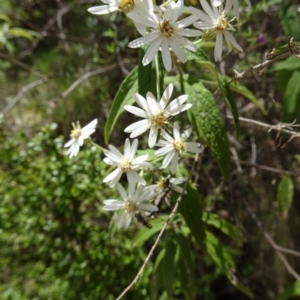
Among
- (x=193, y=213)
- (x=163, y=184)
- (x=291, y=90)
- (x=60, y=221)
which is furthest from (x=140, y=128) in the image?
(x=60, y=221)

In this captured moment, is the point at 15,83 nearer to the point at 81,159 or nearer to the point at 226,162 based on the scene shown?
the point at 81,159

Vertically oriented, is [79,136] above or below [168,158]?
above

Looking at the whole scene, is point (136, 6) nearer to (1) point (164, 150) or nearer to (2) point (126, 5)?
(2) point (126, 5)

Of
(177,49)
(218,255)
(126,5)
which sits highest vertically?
(126,5)

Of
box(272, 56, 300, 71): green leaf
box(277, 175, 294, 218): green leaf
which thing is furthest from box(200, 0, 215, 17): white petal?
box(277, 175, 294, 218): green leaf

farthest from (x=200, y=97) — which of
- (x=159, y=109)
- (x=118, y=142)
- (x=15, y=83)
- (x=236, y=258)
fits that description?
(x=15, y=83)

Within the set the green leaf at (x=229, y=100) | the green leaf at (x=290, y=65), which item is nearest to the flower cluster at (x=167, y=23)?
the green leaf at (x=229, y=100)

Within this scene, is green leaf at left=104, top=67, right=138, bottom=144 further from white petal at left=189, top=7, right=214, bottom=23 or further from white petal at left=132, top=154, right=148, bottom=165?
white petal at left=189, top=7, right=214, bottom=23
